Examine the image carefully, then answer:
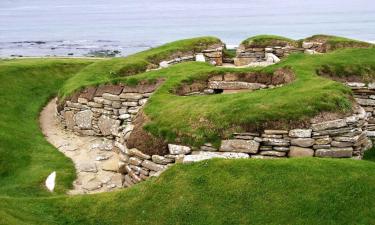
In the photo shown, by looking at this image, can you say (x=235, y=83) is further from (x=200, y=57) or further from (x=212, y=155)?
(x=200, y=57)

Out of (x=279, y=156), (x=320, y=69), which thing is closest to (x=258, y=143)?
(x=279, y=156)

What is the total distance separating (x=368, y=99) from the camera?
15852 mm

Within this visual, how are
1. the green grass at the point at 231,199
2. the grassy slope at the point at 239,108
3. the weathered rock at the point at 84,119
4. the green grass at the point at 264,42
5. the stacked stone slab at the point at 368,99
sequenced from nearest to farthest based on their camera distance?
the green grass at the point at 231,199, the grassy slope at the point at 239,108, the stacked stone slab at the point at 368,99, the weathered rock at the point at 84,119, the green grass at the point at 264,42

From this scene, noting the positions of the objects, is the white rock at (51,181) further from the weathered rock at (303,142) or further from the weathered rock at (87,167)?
the weathered rock at (303,142)

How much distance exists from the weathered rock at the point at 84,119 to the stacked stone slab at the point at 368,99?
34.6ft

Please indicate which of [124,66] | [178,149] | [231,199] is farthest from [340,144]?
[124,66]

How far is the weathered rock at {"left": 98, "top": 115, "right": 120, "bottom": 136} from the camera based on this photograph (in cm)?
1919

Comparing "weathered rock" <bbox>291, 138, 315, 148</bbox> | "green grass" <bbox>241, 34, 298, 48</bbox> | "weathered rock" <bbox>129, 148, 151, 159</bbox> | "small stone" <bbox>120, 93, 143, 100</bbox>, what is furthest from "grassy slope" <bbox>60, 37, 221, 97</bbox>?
"weathered rock" <bbox>291, 138, 315, 148</bbox>

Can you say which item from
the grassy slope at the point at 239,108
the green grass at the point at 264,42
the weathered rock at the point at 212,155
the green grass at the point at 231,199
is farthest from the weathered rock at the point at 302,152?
the green grass at the point at 264,42

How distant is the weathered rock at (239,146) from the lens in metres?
12.7

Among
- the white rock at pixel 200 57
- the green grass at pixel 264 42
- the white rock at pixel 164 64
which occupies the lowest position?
the white rock at pixel 164 64

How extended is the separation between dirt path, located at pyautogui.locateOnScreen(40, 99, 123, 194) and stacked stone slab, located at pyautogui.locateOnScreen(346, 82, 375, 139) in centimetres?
824

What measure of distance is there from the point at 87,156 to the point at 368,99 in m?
10.3

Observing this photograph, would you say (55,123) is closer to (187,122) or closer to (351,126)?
(187,122)
